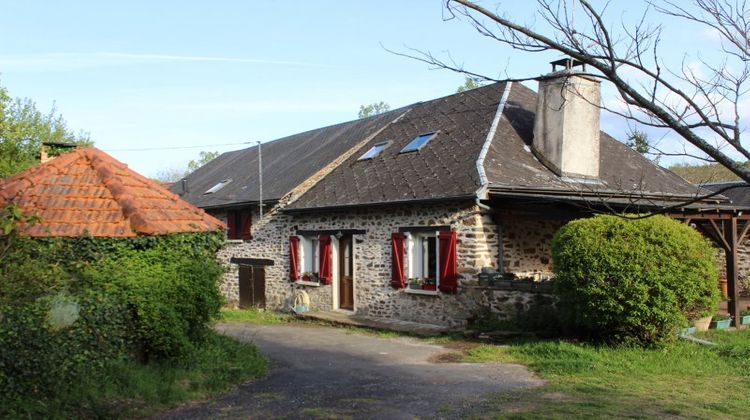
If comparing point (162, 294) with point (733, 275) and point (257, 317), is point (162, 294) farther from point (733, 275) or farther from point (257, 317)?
point (257, 317)

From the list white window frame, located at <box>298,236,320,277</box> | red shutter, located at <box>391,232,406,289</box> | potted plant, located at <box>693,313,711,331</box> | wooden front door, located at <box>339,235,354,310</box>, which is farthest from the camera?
white window frame, located at <box>298,236,320,277</box>

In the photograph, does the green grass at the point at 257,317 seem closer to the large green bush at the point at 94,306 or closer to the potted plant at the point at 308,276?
the potted plant at the point at 308,276

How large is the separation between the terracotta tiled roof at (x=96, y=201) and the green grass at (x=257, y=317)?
6.87 m

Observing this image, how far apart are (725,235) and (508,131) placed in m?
5.22

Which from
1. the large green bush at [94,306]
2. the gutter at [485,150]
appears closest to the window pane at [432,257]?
the gutter at [485,150]

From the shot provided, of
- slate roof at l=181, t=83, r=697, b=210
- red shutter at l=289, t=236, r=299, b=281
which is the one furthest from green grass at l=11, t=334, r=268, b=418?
red shutter at l=289, t=236, r=299, b=281

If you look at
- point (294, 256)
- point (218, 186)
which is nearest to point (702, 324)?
point (294, 256)

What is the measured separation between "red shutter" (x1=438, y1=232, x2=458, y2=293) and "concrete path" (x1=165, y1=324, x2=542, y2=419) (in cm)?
193

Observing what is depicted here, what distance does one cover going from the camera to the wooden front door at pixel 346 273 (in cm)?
1631

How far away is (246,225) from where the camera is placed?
19.9 m

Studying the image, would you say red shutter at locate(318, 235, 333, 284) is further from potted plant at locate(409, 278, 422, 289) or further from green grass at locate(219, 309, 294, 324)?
potted plant at locate(409, 278, 422, 289)

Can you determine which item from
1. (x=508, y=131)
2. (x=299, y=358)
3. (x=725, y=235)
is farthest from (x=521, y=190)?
(x=299, y=358)

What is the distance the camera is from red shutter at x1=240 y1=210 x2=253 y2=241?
1961cm

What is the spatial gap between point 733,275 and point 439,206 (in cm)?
559
